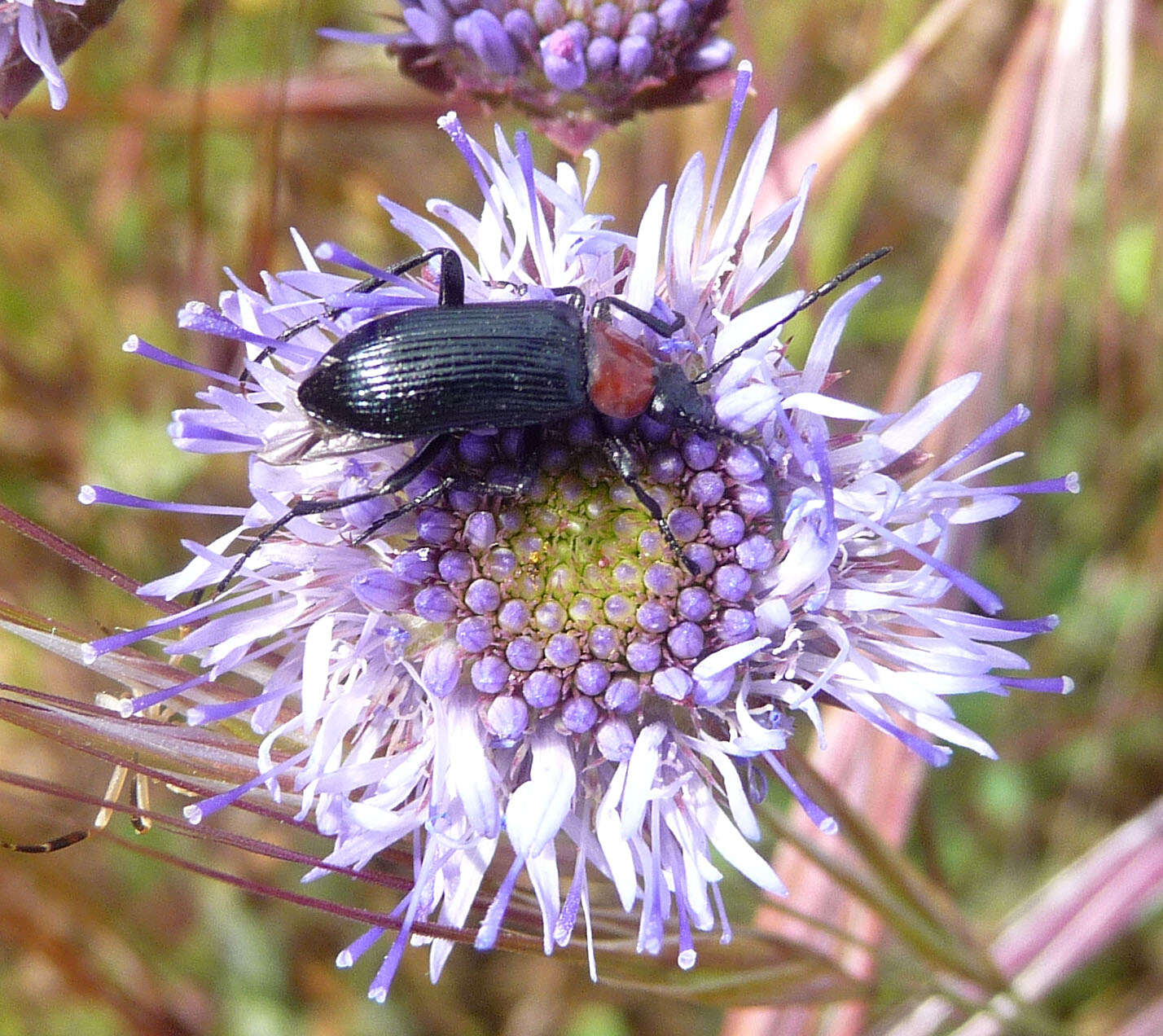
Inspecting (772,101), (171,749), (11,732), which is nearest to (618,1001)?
(11,732)

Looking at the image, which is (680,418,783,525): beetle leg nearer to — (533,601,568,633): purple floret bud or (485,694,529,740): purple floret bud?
(533,601,568,633): purple floret bud

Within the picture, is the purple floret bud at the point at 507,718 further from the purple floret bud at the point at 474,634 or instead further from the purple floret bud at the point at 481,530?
the purple floret bud at the point at 481,530

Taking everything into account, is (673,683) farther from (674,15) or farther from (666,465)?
(674,15)

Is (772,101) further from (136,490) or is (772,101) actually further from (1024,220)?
(136,490)

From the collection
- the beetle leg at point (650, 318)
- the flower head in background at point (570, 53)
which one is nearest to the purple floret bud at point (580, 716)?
the beetle leg at point (650, 318)

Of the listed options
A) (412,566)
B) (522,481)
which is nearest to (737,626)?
(522,481)

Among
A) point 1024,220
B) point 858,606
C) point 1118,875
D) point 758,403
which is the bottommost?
point 1118,875

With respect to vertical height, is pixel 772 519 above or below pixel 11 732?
above
